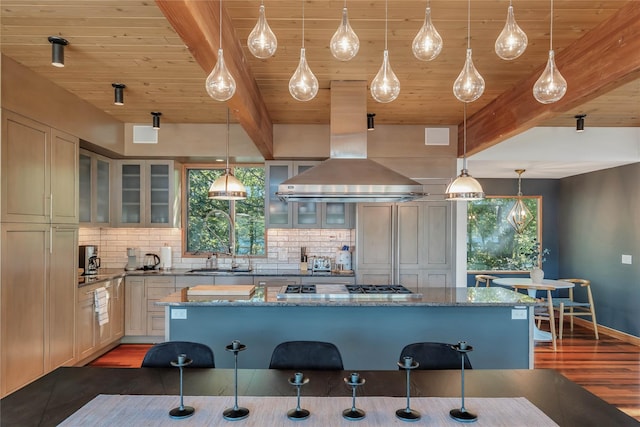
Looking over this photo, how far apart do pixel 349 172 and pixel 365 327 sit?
1298 mm

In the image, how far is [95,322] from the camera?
4484mm

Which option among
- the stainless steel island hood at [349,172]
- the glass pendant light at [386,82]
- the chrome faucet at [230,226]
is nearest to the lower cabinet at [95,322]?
the chrome faucet at [230,226]

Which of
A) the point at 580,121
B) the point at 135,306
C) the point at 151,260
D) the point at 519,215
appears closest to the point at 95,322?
the point at 135,306

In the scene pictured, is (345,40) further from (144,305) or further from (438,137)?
(144,305)

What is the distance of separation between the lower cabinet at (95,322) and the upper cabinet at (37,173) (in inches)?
35.6

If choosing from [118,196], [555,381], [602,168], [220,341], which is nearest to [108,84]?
[118,196]

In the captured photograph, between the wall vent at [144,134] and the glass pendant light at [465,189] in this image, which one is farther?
the wall vent at [144,134]

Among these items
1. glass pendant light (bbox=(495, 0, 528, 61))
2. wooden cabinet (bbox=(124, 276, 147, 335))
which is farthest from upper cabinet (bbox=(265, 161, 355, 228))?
glass pendant light (bbox=(495, 0, 528, 61))

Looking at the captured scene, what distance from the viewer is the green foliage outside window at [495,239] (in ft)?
24.9

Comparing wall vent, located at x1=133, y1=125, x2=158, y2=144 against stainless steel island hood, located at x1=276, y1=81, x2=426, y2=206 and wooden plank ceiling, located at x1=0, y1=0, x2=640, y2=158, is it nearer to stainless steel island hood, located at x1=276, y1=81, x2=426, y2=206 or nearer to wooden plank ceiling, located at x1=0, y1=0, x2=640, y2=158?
wooden plank ceiling, located at x1=0, y1=0, x2=640, y2=158

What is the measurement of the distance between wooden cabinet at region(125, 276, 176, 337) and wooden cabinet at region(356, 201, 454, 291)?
8.42 feet

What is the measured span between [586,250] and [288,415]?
22.0 ft

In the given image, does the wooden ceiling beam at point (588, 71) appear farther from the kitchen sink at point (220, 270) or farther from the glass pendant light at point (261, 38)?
the kitchen sink at point (220, 270)

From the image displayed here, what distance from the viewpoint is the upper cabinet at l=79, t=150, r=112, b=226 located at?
468cm
